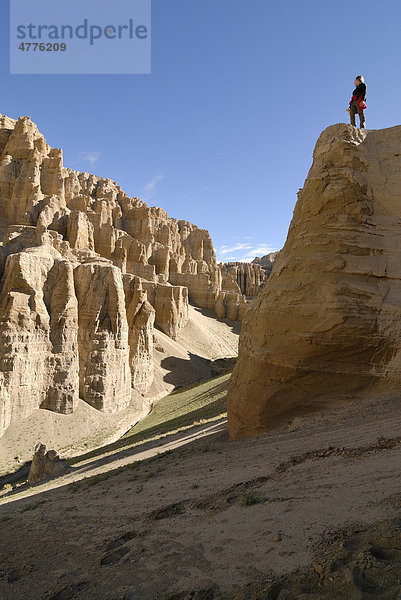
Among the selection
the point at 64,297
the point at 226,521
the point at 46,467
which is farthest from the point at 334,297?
the point at 64,297

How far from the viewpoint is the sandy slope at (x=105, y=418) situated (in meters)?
23.5

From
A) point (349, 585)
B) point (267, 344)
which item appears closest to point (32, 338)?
point (267, 344)

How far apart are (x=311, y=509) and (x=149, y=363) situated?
121ft

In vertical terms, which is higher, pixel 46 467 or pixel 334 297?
pixel 334 297

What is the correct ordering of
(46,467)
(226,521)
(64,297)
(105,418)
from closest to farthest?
1. (226,521)
2. (46,467)
3. (64,297)
4. (105,418)

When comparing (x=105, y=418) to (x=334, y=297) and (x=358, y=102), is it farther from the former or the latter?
(x=358, y=102)

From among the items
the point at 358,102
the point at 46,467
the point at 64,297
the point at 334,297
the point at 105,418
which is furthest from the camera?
the point at 105,418

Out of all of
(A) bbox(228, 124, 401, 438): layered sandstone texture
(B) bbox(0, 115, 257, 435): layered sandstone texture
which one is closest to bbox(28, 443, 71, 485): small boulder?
(B) bbox(0, 115, 257, 435): layered sandstone texture

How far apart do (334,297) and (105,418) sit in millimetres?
24774

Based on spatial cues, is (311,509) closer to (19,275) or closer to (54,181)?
(19,275)

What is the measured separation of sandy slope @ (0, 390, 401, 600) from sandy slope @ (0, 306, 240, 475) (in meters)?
16.2

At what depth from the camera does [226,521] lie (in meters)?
4.90

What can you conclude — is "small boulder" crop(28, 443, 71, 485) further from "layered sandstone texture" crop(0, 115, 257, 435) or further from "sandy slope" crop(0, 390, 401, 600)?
"layered sandstone texture" crop(0, 115, 257, 435)

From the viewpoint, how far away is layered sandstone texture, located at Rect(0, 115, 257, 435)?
25172 millimetres
